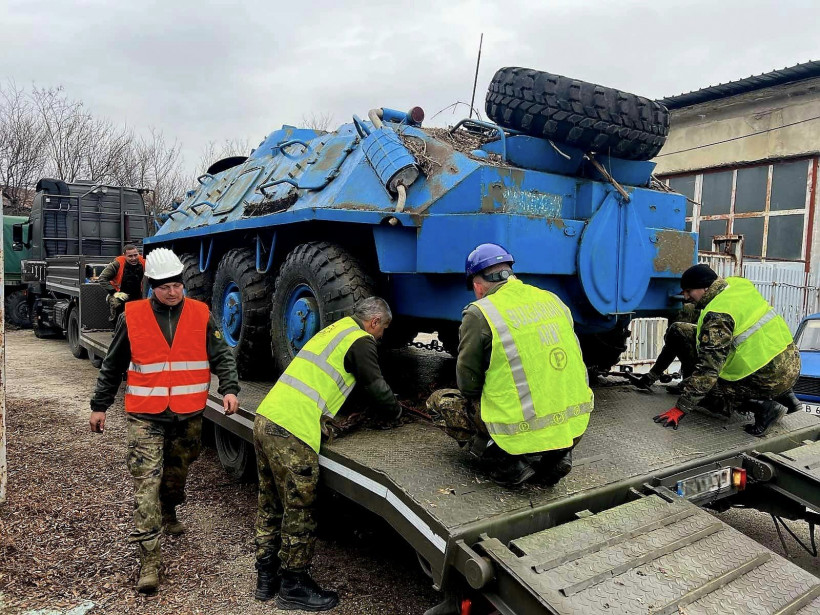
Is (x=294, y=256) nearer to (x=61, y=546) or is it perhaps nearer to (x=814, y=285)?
(x=61, y=546)

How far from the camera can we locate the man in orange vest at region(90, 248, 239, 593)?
12.5ft

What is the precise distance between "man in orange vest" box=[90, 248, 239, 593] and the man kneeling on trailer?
591 millimetres

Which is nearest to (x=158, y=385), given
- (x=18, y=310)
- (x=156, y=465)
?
(x=156, y=465)

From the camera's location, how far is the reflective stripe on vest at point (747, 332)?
14.2ft

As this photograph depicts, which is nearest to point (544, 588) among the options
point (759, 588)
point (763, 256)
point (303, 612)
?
point (759, 588)

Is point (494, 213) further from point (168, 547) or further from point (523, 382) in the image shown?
point (168, 547)

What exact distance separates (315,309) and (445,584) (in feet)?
8.29

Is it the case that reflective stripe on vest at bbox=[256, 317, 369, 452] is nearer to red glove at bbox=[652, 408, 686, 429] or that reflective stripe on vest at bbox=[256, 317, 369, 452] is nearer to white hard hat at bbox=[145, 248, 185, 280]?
white hard hat at bbox=[145, 248, 185, 280]

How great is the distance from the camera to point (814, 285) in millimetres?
12102

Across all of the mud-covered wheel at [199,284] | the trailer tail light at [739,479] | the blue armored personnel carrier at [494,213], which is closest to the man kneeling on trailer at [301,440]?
the blue armored personnel carrier at [494,213]

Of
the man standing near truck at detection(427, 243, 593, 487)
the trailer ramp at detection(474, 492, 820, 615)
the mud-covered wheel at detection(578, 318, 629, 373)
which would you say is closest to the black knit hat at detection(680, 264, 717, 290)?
the mud-covered wheel at detection(578, 318, 629, 373)

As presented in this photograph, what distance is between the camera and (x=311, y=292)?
491 cm

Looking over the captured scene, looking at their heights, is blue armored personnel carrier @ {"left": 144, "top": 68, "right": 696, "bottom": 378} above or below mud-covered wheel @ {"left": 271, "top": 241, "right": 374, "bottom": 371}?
above

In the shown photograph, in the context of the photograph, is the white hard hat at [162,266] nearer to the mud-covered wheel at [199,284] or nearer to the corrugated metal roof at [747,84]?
the mud-covered wheel at [199,284]
